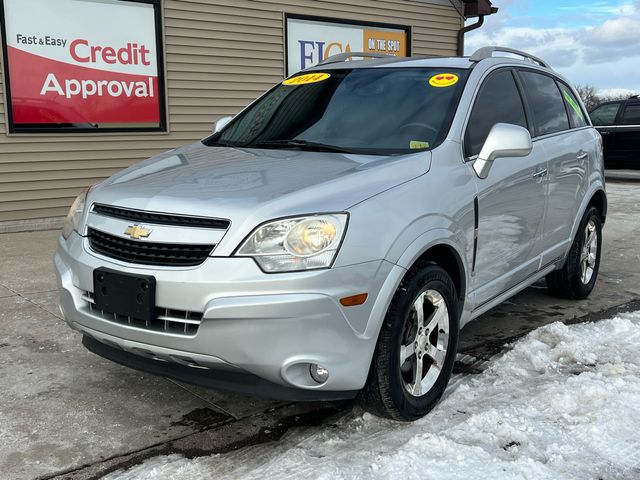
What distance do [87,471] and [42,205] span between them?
626 centimetres

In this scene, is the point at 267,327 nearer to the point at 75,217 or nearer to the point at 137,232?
the point at 137,232

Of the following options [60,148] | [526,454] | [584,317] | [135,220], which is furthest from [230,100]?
[526,454]

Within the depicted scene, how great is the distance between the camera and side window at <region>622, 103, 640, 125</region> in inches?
581

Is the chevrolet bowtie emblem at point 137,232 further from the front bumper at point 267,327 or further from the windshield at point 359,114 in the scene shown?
the windshield at point 359,114

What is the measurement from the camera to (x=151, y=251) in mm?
2875

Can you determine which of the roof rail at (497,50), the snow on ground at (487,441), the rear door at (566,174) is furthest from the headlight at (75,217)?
the rear door at (566,174)

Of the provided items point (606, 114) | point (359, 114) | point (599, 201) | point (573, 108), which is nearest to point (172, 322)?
point (359, 114)

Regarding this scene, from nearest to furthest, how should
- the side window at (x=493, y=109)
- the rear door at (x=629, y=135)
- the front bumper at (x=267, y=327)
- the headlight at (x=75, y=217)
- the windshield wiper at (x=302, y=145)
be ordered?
the front bumper at (x=267, y=327), the headlight at (x=75, y=217), the windshield wiper at (x=302, y=145), the side window at (x=493, y=109), the rear door at (x=629, y=135)

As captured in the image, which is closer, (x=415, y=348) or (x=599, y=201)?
(x=415, y=348)

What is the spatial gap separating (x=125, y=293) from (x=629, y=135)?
14267mm

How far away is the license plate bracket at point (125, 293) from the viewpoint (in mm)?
2781

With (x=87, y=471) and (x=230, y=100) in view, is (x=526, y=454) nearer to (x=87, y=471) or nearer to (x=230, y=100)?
(x=87, y=471)

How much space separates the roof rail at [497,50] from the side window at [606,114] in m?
11.1

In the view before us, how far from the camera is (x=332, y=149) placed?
3600 millimetres
